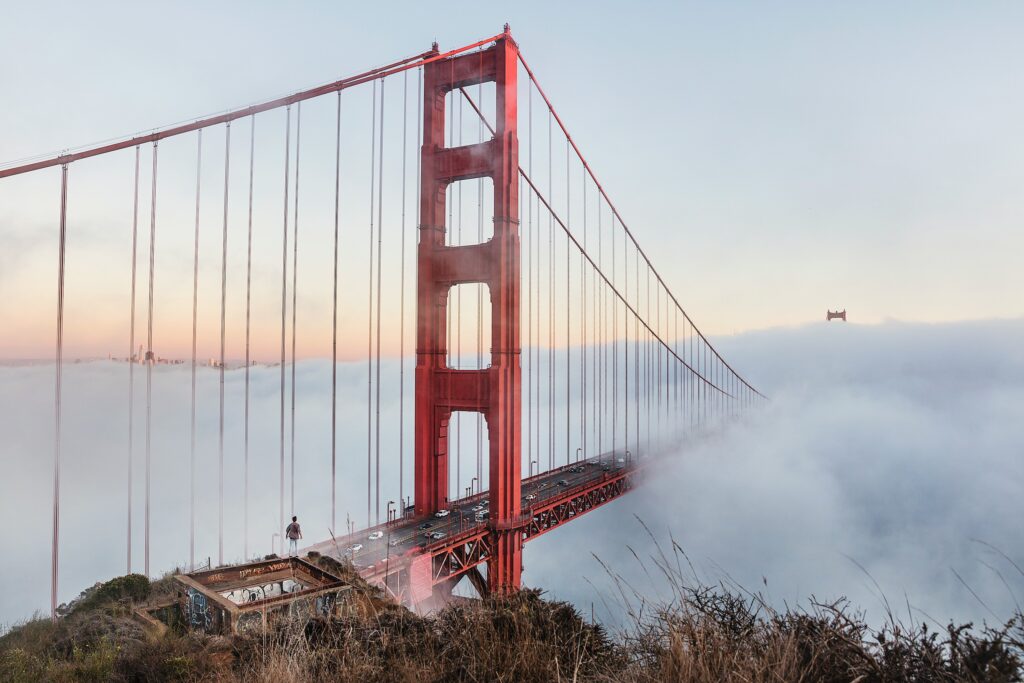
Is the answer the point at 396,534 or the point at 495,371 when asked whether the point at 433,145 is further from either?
the point at 396,534

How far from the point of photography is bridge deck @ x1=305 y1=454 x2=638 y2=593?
13859 millimetres

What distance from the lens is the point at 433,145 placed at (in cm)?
2070

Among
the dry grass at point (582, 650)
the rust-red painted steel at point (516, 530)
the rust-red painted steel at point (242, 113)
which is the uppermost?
the rust-red painted steel at point (242, 113)

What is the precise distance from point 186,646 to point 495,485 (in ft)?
45.0

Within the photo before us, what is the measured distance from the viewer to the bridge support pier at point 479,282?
1891 cm

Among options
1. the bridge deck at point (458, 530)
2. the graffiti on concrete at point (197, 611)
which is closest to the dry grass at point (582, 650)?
the graffiti on concrete at point (197, 611)

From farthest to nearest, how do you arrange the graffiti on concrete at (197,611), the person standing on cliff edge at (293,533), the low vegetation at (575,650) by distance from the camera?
the person standing on cliff edge at (293,533) < the graffiti on concrete at (197,611) < the low vegetation at (575,650)

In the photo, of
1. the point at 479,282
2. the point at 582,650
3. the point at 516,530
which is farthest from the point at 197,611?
the point at 479,282

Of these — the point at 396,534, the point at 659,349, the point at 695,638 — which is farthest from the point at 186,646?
the point at 659,349

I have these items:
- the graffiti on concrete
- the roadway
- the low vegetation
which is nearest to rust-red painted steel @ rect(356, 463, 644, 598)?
the roadway

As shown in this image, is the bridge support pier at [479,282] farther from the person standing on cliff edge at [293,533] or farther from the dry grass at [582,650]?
the dry grass at [582,650]

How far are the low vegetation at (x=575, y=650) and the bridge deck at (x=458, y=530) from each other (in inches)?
146

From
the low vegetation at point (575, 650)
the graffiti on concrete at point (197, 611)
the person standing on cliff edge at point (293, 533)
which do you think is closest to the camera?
the low vegetation at point (575, 650)

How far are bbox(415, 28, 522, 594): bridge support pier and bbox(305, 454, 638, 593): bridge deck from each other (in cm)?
99
